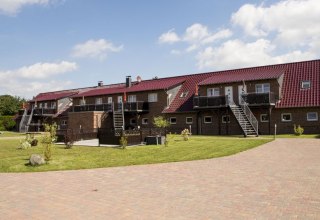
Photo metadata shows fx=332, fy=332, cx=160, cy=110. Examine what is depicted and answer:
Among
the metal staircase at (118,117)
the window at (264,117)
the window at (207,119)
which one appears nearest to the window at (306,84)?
the window at (264,117)

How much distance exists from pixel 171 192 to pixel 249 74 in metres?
29.3

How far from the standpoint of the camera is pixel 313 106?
99.7 ft

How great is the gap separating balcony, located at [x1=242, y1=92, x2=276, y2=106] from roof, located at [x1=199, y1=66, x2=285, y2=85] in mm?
1970

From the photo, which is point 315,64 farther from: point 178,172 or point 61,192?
point 61,192

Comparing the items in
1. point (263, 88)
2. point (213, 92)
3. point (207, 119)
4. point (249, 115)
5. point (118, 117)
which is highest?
point (263, 88)

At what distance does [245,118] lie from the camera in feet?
104

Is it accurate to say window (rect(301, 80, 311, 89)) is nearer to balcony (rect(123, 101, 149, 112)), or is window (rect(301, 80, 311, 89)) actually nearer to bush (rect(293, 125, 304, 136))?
bush (rect(293, 125, 304, 136))

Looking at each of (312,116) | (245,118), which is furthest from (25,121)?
(312,116)

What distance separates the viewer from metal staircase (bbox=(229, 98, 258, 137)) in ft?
101

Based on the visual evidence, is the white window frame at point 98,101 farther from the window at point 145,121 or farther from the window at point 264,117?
the window at point 264,117

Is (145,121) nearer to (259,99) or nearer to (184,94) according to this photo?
(184,94)

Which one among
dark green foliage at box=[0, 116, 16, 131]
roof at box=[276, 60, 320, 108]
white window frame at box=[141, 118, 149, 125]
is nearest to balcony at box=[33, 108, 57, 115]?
dark green foliage at box=[0, 116, 16, 131]

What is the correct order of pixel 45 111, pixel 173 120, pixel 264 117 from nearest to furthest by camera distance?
pixel 264 117, pixel 173 120, pixel 45 111

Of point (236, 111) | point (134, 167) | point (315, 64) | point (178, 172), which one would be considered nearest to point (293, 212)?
point (178, 172)
